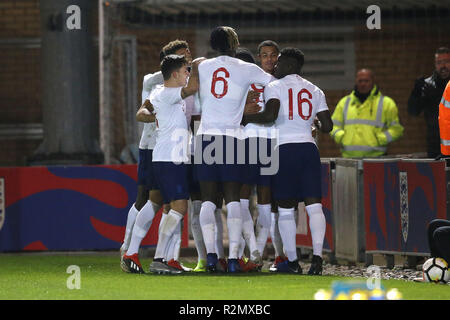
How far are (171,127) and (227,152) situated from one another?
53cm

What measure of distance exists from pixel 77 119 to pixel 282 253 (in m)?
5.39

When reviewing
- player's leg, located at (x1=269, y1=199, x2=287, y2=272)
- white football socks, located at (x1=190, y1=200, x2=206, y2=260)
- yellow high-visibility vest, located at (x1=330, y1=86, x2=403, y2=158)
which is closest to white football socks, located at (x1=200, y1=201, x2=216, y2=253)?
white football socks, located at (x1=190, y1=200, x2=206, y2=260)

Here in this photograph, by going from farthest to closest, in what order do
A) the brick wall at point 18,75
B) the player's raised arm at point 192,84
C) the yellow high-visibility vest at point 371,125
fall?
the brick wall at point 18,75 < the yellow high-visibility vest at point 371,125 < the player's raised arm at point 192,84

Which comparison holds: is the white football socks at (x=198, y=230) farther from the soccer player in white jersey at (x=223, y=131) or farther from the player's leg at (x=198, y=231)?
the soccer player in white jersey at (x=223, y=131)

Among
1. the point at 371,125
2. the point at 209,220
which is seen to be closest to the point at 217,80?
the point at 209,220

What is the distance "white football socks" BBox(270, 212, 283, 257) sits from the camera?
11305mm

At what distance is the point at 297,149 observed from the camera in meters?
10.5

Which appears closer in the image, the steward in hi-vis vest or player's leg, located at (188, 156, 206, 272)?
the steward in hi-vis vest

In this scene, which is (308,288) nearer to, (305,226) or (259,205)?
(259,205)

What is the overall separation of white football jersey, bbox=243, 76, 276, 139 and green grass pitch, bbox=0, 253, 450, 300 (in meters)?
1.25

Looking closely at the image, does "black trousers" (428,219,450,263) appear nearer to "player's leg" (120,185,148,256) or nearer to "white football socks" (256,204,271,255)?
"white football socks" (256,204,271,255)

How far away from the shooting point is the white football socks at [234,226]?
1014cm

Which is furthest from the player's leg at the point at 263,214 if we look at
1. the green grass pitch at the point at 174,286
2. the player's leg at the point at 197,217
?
the green grass pitch at the point at 174,286

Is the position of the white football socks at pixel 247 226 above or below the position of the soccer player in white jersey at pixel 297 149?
below
